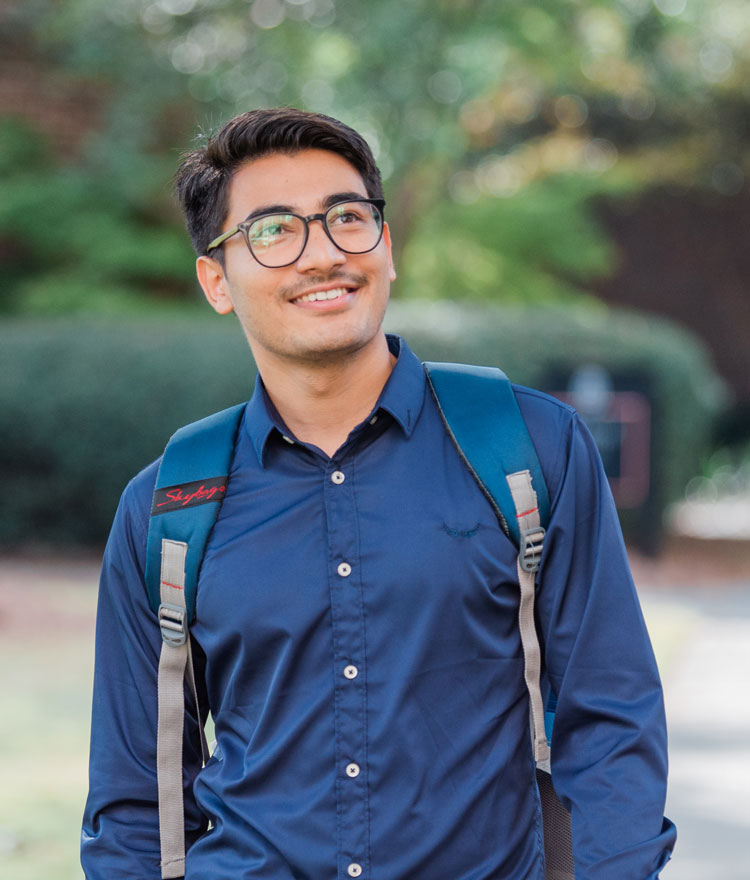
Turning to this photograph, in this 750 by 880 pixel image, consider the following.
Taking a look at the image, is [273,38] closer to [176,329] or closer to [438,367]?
[176,329]

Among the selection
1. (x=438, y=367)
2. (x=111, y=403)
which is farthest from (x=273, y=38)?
(x=438, y=367)

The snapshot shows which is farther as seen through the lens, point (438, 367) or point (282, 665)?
point (438, 367)

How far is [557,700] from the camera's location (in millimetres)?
2182

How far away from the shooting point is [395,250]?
1652cm

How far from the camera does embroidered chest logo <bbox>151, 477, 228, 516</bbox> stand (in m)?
2.32

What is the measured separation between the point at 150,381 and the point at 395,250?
486 centimetres

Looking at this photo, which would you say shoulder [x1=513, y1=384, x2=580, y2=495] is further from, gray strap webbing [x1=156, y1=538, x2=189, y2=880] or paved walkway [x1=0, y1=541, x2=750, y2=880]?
paved walkway [x1=0, y1=541, x2=750, y2=880]

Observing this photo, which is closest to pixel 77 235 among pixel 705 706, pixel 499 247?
pixel 499 247

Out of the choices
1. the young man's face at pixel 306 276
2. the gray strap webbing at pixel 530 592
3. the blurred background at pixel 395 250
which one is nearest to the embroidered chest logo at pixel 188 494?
the young man's face at pixel 306 276

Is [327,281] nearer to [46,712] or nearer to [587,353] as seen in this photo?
[46,712]

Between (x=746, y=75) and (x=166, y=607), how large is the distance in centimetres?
2027

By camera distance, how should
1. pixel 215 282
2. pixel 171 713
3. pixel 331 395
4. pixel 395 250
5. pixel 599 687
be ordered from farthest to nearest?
pixel 395 250, pixel 215 282, pixel 331 395, pixel 171 713, pixel 599 687

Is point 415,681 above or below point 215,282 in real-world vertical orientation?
below

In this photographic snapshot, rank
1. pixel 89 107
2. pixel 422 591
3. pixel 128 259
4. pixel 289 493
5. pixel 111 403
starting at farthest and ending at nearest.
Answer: pixel 89 107
pixel 128 259
pixel 111 403
pixel 289 493
pixel 422 591
